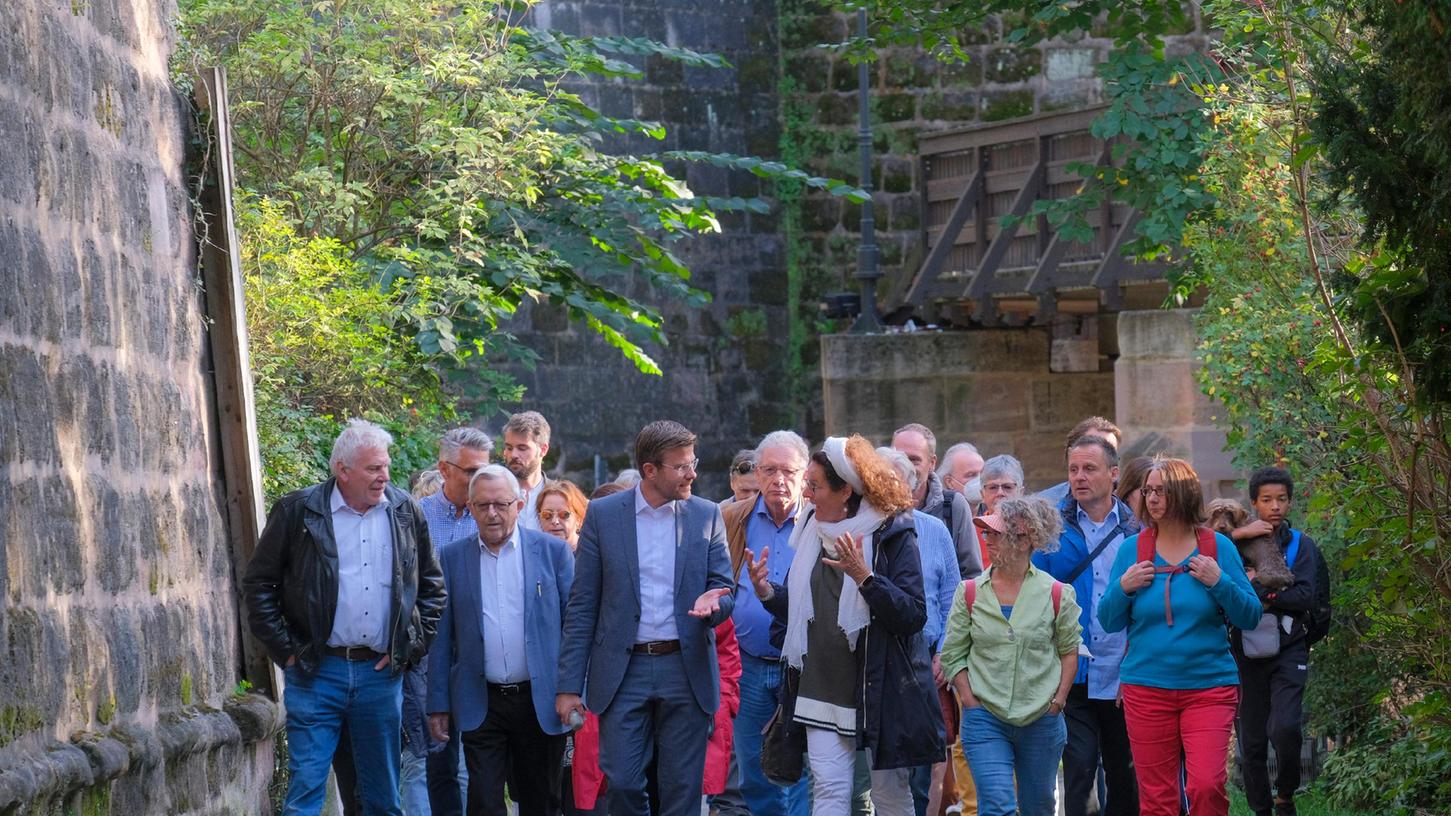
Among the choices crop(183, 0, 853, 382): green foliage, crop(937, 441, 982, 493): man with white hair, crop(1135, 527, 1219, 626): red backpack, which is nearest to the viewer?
crop(1135, 527, 1219, 626): red backpack

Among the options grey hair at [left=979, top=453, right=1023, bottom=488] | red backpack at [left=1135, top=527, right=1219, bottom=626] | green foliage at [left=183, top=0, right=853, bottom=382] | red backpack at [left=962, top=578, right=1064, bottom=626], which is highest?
green foliage at [left=183, top=0, right=853, bottom=382]

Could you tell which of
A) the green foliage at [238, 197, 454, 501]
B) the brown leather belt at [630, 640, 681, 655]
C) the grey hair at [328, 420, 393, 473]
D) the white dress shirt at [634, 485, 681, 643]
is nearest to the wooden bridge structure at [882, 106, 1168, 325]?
the green foliage at [238, 197, 454, 501]

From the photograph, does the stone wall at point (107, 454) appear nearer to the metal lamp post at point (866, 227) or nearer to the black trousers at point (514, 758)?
the black trousers at point (514, 758)

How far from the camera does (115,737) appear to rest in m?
6.84

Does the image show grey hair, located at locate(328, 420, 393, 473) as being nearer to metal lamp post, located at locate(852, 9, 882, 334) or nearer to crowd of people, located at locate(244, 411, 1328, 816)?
crowd of people, located at locate(244, 411, 1328, 816)

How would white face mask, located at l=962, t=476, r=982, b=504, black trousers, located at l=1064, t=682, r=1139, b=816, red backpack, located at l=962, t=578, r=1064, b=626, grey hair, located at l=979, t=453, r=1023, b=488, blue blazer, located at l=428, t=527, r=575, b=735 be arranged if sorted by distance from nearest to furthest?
red backpack, located at l=962, t=578, r=1064, b=626, blue blazer, located at l=428, t=527, r=575, b=735, black trousers, located at l=1064, t=682, r=1139, b=816, grey hair, located at l=979, t=453, r=1023, b=488, white face mask, located at l=962, t=476, r=982, b=504

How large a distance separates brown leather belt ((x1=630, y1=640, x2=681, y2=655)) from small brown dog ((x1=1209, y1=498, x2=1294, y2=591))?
257 cm

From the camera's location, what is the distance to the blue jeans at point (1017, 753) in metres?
7.90

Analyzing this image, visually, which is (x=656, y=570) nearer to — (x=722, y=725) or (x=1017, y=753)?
(x=722, y=725)

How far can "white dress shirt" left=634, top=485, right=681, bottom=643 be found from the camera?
26.6 feet

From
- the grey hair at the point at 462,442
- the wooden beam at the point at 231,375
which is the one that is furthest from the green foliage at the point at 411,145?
the wooden beam at the point at 231,375

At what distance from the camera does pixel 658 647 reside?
8070 millimetres

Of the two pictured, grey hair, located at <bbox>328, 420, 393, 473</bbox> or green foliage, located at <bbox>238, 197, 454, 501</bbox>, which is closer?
grey hair, located at <bbox>328, 420, 393, 473</bbox>

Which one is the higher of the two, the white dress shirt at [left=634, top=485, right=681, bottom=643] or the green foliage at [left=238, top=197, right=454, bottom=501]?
the green foliage at [left=238, top=197, right=454, bottom=501]
